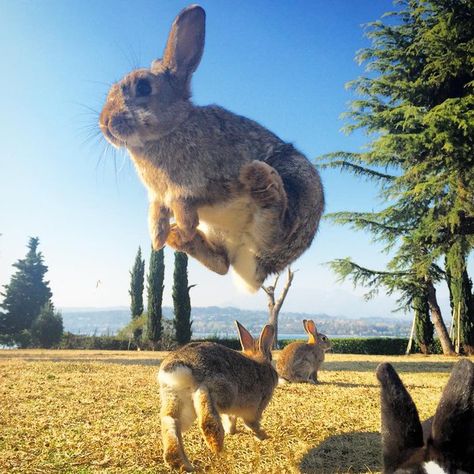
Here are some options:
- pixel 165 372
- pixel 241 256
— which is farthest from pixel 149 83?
pixel 165 372

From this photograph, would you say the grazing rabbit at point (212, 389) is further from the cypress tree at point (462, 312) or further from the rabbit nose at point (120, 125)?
the cypress tree at point (462, 312)

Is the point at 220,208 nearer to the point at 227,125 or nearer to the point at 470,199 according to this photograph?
the point at 227,125

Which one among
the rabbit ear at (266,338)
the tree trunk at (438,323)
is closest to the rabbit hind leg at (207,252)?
the rabbit ear at (266,338)

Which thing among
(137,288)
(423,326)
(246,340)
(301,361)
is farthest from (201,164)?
(137,288)

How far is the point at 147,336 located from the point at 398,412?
31772 mm

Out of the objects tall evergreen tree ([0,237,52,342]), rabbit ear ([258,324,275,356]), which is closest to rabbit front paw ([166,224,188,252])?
rabbit ear ([258,324,275,356])

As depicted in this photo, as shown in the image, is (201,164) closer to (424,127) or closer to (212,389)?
(212,389)

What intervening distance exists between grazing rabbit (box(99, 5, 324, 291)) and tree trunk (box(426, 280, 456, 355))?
1106 inches

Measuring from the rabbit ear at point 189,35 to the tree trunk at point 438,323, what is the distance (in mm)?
28320

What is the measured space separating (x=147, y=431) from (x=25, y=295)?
39.7 meters

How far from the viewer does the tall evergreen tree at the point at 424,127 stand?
17.4 meters

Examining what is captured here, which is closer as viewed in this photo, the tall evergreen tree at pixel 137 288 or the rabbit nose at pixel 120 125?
the rabbit nose at pixel 120 125

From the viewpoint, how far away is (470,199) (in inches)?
741

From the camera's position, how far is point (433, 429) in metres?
1.46
